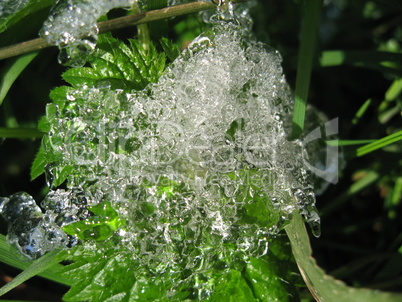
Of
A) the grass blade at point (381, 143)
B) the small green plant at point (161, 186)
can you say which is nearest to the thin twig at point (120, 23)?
the small green plant at point (161, 186)

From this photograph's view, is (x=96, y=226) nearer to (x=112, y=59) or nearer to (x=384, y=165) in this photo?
(x=112, y=59)

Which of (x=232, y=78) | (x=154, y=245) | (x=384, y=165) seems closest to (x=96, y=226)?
(x=154, y=245)

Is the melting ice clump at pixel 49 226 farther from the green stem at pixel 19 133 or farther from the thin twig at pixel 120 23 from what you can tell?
the thin twig at pixel 120 23

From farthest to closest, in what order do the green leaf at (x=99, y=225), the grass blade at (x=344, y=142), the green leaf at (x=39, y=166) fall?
the grass blade at (x=344, y=142)
the green leaf at (x=39, y=166)
the green leaf at (x=99, y=225)

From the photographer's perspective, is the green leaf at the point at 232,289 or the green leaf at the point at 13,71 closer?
the green leaf at the point at 232,289

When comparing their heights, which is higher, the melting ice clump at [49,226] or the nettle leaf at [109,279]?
the melting ice clump at [49,226]

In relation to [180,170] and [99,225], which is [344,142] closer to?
[180,170]

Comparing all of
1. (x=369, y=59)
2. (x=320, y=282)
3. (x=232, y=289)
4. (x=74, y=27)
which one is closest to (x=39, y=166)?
(x=74, y=27)

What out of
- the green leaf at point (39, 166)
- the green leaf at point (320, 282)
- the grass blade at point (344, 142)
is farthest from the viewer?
the grass blade at point (344, 142)
